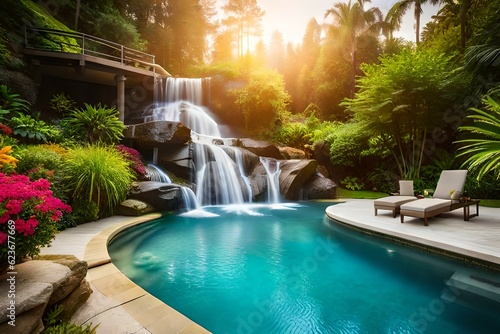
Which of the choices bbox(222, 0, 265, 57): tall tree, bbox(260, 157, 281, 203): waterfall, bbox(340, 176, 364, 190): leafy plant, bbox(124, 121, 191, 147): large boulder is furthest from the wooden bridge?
bbox(222, 0, 265, 57): tall tree

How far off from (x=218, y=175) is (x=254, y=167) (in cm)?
219

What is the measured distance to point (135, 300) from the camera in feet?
8.38

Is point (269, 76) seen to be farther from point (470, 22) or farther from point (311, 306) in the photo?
point (311, 306)

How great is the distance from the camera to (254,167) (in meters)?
12.3

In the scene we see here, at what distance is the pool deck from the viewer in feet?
7.27

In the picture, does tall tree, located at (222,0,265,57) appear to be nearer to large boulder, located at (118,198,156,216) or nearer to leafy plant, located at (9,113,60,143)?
leafy plant, located at (9,113,60,143)

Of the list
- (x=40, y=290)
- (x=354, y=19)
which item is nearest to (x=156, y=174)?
(x=40, y=290)

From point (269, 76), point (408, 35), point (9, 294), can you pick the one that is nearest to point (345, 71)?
point (408, 35)

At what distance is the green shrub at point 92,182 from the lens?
5895 mm

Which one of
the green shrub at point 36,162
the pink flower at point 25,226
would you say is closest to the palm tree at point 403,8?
the green shrub at point 36,162

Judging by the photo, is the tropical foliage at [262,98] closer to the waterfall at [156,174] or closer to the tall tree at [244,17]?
the waterfall at [156,174]

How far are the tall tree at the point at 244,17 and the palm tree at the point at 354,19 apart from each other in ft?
41.6

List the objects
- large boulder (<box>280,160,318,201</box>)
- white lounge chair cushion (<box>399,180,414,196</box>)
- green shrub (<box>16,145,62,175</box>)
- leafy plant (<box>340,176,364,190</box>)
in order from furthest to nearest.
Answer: leafy plant (<box>340,176,364,190</box>) < large boulder (<box>280,160,318,201</box>) < white lounge chair cushion (<box>399,180,414,196</box>) < green shrub (<box>16,145,62,175</box>)

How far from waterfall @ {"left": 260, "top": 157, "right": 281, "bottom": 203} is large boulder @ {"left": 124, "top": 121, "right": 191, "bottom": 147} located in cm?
445
